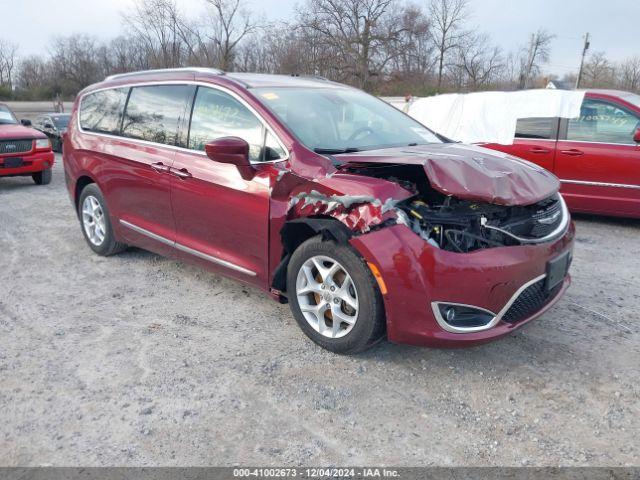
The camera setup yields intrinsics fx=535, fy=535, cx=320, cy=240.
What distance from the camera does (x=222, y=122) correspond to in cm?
395

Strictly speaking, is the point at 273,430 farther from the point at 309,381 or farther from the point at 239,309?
the point at 239,309

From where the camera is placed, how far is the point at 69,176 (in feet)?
18.5

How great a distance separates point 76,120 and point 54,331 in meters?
2.70

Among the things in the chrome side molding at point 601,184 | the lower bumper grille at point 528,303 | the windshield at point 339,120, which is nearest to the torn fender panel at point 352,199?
the windshield at point 339,120

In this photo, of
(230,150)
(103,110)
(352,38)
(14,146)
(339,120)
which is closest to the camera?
(230,150)

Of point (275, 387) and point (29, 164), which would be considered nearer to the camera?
point (275, 387)

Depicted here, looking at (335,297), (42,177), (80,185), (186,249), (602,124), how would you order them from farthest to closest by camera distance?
(42,177), (602,124), (80,185), (186,249), (335,297)

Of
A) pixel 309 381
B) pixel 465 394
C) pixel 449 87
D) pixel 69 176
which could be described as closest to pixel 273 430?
pixel 309 381

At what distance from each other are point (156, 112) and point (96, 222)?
153 centimetres

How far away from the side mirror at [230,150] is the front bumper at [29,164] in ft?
25.3

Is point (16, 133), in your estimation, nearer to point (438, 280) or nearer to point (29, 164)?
point (29, 164)

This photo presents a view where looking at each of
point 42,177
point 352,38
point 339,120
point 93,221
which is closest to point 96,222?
point 93,221

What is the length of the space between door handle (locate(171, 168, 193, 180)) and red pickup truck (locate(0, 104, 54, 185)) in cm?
690

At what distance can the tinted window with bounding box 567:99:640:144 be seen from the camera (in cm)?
645
